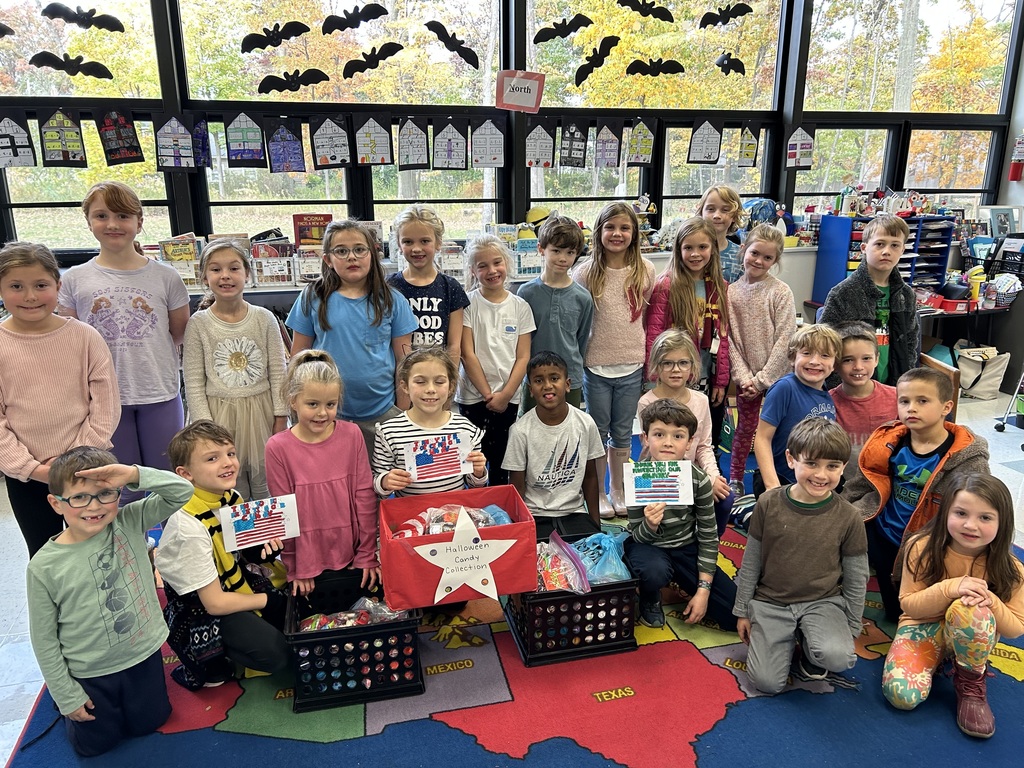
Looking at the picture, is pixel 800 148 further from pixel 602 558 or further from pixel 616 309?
pixel 602 558

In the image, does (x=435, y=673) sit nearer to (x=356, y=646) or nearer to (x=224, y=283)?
(x=356, y=646)

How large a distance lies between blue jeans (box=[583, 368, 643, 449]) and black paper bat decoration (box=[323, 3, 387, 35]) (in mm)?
2909

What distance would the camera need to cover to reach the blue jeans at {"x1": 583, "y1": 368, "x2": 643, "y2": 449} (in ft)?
9.95

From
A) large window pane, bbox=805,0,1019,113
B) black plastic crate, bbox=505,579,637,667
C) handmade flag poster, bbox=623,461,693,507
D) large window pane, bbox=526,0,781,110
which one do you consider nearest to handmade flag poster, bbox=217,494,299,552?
black plastic crate, bbox=505,579,637,667

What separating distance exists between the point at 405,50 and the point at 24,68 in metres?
2.22

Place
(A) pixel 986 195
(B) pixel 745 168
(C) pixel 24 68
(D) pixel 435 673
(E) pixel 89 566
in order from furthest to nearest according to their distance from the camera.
→ (A) pixel 986 195, (B) pixel 745 168, (C) pixel 24 68, (D) pixel 435 673, (E) pixel 89 566

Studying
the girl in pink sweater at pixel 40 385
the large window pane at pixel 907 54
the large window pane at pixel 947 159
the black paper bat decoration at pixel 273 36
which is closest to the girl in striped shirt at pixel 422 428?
the girl in pink sweater at pixel 40 385

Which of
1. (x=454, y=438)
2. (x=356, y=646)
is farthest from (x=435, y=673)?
(x=454, y=438)

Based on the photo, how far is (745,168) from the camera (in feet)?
17.7

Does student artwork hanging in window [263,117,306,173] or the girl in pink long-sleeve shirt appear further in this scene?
student artwork hanging in window [263,117,306,173]

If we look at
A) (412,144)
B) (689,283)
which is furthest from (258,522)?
(412,144)

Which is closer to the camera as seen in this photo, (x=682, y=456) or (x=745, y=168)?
(x=682, y=456)

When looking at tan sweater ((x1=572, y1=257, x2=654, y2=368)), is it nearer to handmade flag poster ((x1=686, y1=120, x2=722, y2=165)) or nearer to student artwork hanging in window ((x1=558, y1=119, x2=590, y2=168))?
student artwork hanging in window ((x1=558, y1=119, x2=590, y2=168))

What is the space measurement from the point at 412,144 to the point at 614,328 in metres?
2.37
